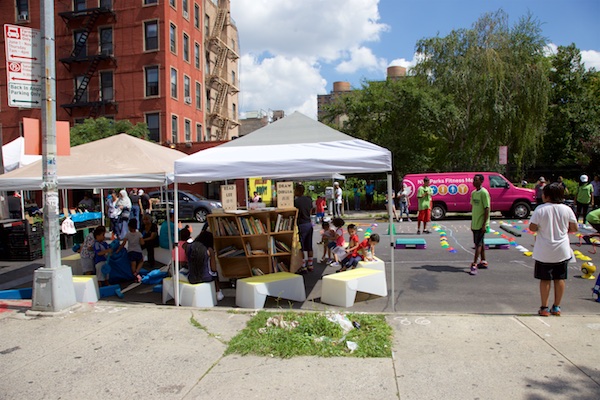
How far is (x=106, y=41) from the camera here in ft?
103

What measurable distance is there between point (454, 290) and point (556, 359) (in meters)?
3.00

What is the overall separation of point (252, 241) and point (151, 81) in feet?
86.1

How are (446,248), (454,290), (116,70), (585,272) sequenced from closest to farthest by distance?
(454,290) → (585,272) → (446,248) → (116,70)

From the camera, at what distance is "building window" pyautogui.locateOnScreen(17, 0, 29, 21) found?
1262 inches

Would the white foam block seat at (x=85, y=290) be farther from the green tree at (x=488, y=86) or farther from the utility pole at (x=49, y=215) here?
the green tree at (x=488, y=86)

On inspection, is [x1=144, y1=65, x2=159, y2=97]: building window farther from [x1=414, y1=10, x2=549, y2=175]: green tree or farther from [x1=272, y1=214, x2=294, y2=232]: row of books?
[x1=272, y1=214, x2=294, y2=232]: row of books

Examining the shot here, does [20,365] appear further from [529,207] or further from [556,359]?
[529,207]

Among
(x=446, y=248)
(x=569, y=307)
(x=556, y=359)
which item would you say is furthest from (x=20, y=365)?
(x=446, y=248)

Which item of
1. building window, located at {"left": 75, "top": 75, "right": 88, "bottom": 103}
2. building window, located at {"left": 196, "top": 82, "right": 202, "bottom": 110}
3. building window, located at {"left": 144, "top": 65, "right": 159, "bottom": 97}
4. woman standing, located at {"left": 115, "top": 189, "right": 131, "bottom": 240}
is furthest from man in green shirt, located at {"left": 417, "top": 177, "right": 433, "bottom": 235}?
building window, located at {"left": 75, "top": 75, "right": 88, "bottom": 103}

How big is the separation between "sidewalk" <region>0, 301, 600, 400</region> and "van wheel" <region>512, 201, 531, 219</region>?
14005 mm

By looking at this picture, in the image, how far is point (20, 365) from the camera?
4.44 meters

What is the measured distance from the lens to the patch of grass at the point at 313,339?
4.58 metres

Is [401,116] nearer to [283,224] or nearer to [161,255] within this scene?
[161,255]

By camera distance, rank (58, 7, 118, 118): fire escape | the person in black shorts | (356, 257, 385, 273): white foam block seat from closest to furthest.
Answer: (356, 257, 385, 273): white foam block seat → the person in black shorts → (58, 7, 118, 118): fire escape
